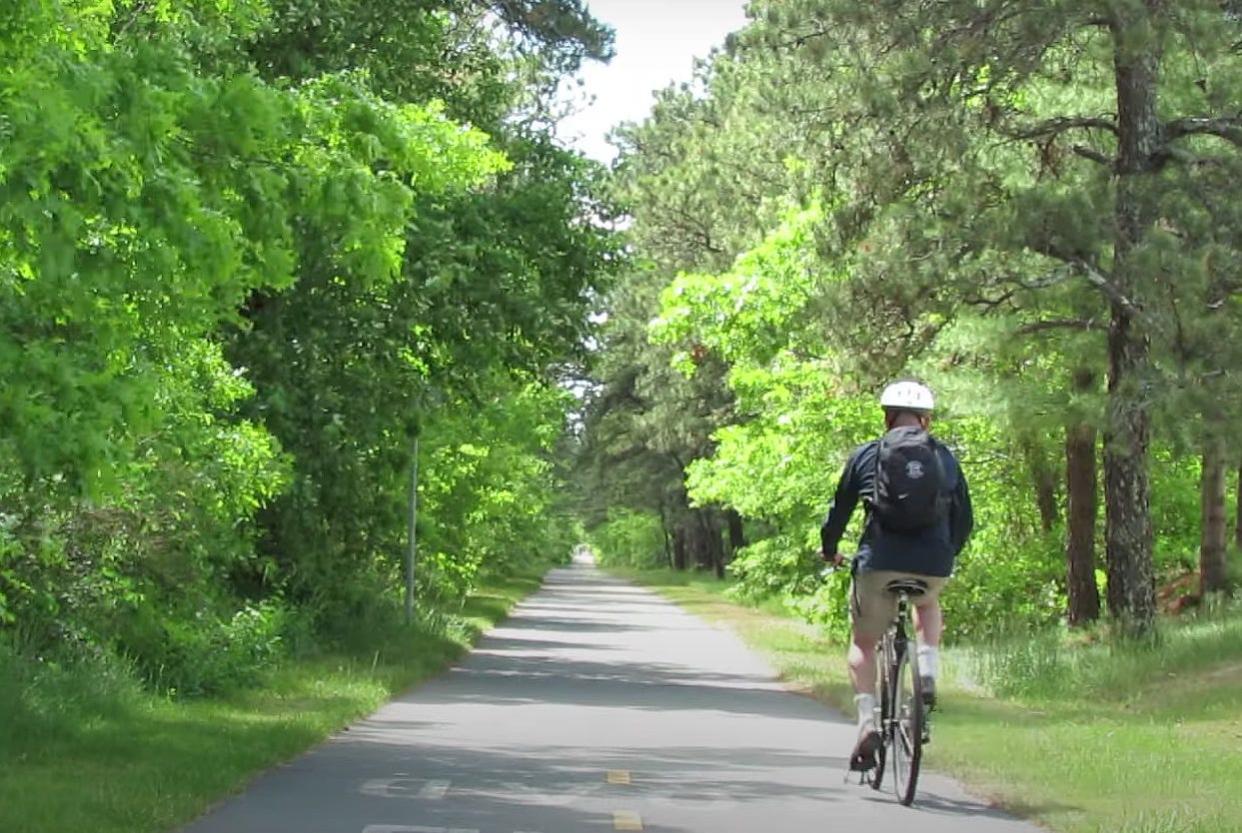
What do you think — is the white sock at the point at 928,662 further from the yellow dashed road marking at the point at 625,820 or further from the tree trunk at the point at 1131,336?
the tree trunk at the point at 1131,336

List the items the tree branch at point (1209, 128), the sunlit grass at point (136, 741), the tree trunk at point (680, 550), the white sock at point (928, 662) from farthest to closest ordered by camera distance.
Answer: the tree trunk at point (680, 550) < the tree branch at point (1209, 128) < the white sock at point (928, 662) < the sunlit grass at point (136, 741)

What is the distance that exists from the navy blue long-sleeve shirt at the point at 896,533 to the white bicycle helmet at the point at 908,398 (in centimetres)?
24

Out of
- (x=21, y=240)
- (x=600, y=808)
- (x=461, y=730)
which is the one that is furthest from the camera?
(x=461, y=730)

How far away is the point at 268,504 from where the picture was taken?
24469mm

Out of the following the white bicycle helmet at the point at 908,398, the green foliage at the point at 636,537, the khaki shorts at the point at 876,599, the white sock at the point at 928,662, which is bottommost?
the white sock at the point at 928,662

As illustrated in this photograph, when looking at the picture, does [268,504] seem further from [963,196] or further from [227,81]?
[227,81]

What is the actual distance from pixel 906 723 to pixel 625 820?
1520mm

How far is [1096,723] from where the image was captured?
16516 millimetres

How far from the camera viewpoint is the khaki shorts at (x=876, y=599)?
10141 millimetres

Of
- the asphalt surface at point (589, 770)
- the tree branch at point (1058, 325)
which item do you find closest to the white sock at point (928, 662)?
the asphalt surface at point (589, 770)

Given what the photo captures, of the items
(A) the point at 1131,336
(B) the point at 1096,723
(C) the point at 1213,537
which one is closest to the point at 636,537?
(C) the point at 1213,537

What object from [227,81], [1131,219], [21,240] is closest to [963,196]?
[1131,219]

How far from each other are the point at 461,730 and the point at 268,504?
9.21m

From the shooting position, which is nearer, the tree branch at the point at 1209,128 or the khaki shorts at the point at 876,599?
the khaki shorts at the point at 876,599
